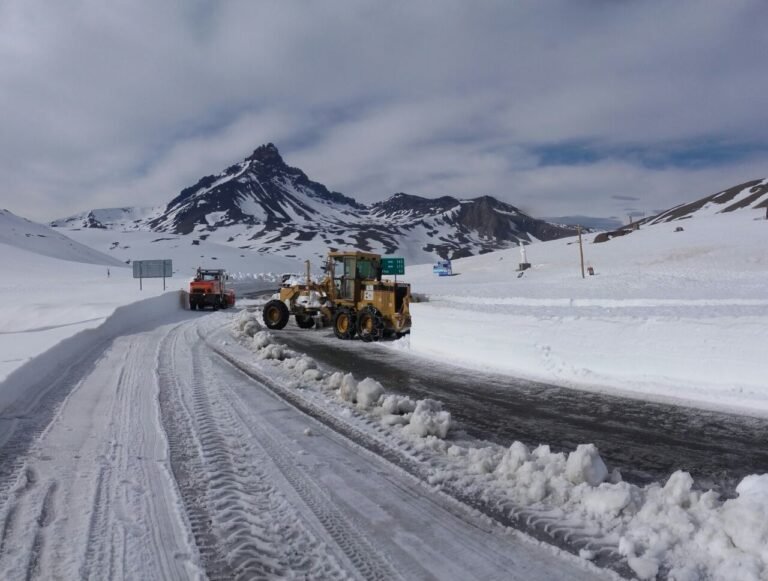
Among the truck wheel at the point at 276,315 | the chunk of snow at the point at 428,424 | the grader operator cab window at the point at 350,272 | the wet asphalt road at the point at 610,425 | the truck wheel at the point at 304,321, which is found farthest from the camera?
the truck wheel at the point at 304,321

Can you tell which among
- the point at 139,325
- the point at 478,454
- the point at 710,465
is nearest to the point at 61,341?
the point at 139,325

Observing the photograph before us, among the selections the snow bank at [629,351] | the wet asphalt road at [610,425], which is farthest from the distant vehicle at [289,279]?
the wet asphalt road at [610,425]

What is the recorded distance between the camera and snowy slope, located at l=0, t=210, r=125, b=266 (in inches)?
4212

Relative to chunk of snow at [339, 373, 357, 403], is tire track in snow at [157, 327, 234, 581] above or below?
below

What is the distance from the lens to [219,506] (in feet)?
14.0

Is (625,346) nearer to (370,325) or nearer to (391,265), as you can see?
(370,325)

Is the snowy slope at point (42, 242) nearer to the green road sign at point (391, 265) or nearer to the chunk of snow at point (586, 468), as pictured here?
the green road sign at point (391, 265)

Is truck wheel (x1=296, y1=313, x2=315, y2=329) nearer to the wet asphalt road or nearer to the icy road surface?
the wet asphalt road

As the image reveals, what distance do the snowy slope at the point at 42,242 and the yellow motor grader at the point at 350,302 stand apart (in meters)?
100.0

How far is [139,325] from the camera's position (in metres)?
20.1

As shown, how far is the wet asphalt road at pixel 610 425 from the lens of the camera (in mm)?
5258

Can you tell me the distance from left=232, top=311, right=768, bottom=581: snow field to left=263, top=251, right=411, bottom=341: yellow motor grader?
10083mm

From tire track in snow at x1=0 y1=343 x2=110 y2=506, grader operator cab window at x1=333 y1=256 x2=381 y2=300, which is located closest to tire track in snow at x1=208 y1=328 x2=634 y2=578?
tire track in snow at x1=0 y1=343 x2=110 y2=506

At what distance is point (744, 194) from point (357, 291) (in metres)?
140
